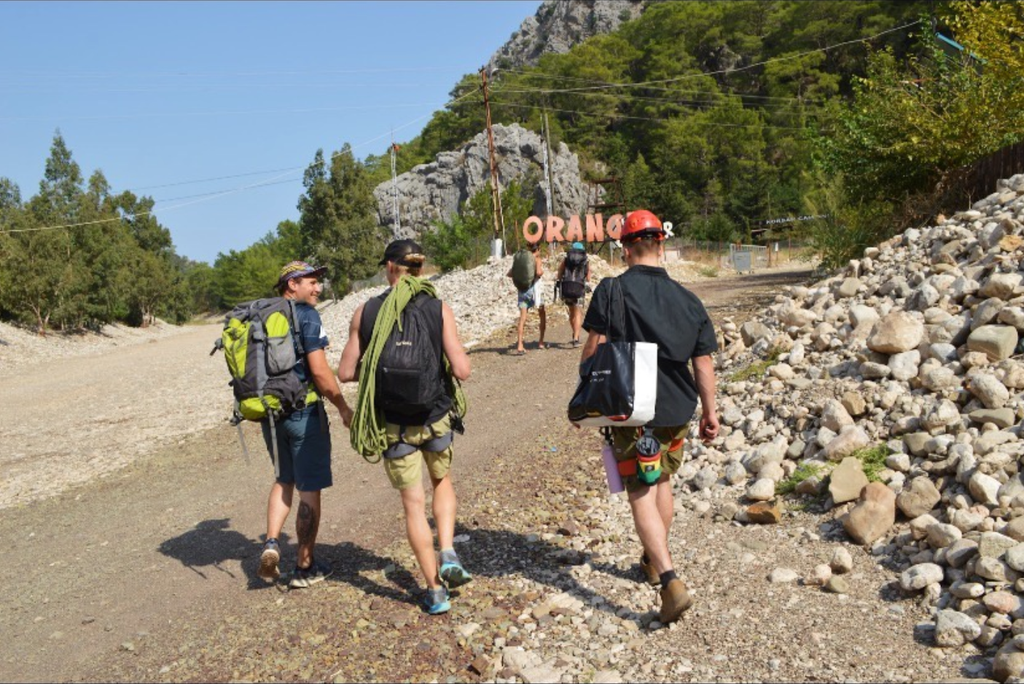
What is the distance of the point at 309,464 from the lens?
4398 mm

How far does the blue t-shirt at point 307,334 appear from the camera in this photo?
4363 millimetres

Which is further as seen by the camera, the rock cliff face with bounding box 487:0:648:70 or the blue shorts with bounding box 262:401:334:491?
the rock cliff face with bounding box 487:0:648:70

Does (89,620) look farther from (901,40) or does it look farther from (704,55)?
(704,55)

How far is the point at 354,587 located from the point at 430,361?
4.96 feet

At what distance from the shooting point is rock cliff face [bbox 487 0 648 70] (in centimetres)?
14488

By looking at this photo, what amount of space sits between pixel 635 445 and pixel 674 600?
28.2 inches

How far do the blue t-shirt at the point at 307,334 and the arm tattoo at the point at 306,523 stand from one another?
0.74 meters

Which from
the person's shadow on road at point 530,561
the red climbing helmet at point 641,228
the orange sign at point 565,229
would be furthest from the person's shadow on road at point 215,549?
the orange sign at point 565,229

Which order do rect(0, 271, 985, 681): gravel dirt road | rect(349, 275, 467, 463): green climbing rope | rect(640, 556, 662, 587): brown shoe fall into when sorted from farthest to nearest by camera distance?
1. rect(640, 556, 662, 587): brown shoe
2. rect(349, 275, 467, 463): green climbing rope
3. rect(0, 271, 985, 681): gravel dirt road

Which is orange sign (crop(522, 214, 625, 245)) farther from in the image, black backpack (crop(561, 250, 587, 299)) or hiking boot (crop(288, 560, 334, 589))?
hiking boot (crop(288, 560, 334, 589))

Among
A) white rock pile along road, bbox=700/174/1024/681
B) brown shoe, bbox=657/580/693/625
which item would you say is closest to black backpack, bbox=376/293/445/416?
brown shoe, bbox=657/580/693/625

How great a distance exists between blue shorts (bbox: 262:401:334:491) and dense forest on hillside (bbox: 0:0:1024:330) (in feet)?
34.9

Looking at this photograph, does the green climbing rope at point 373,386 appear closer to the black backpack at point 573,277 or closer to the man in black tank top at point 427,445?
the man in black tank top at point 427,445

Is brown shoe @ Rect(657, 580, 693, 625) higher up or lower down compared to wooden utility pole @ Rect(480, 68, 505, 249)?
lower down
